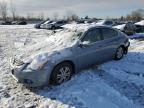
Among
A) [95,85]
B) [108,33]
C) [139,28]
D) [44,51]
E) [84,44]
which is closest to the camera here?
[95,85]

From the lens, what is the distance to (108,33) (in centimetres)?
931

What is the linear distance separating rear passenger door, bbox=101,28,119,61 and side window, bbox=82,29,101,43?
0.25 metres

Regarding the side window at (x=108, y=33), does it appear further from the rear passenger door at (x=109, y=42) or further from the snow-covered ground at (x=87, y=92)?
the snow-covered ground at (x=87, y=92)

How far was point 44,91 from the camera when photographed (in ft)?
22.4

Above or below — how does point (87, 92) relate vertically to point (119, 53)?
below

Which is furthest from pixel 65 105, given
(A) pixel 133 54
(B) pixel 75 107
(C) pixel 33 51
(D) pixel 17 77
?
(A) pixel 133 54

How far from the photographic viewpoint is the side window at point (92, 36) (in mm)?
8188

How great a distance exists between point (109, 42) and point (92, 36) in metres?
0.95

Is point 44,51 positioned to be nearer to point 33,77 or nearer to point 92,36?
point 33,77

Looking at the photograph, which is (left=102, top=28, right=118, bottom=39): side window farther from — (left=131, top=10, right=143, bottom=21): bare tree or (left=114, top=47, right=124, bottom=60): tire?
(left=131, top=10, right=143, bottom=21): bare tree

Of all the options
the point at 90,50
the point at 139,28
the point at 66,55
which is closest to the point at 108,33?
the point at 90,50

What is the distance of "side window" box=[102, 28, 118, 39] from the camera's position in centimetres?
903

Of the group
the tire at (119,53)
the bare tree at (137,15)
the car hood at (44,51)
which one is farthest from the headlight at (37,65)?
the bare tree at (137,15)

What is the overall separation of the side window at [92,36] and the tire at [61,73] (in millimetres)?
1175
